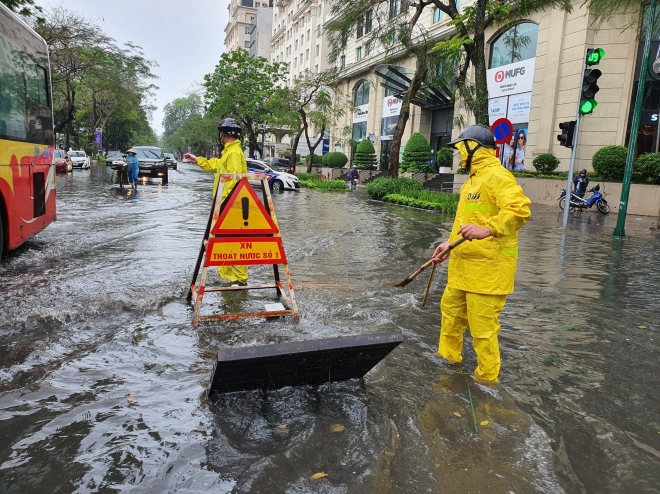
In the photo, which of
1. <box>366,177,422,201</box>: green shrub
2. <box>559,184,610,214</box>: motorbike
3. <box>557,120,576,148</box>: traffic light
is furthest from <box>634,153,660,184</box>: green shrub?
<box>366,177,422,201</box>: green shrub

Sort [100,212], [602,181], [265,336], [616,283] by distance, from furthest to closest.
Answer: [602,181]
[100,212]
[616,283]
[265,336]

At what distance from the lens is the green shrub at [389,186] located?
71.2 feet

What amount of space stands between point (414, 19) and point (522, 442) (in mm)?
20023

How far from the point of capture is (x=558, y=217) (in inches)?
661

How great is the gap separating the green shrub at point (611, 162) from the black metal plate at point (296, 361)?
1871 cm

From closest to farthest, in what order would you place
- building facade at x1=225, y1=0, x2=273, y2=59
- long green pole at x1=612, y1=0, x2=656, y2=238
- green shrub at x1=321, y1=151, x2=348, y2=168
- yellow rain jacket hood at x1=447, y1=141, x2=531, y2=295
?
yellow rain jacket hood at x1=447, y1=141, x2=531, y2=295, long green pole at x1=612, y1=0, x2=656, y2=238, green shrub at x1=321, y1=151, x2=348, y2=168, building facade at x1=225, y1=0, x2=273, y2=59

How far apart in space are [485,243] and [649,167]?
56.7 ft

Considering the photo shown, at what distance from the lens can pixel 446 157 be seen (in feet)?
97.5

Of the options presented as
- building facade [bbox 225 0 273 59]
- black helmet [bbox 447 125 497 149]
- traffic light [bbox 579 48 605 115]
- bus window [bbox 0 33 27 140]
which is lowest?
black helmet [bbox 447 125 497 149]

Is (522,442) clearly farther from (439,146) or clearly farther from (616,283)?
(439,146)

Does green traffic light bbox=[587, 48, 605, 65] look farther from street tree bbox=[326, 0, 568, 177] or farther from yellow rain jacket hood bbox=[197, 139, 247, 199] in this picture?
yellow rain jacket hood bbox=[197, 139, 247, 199]

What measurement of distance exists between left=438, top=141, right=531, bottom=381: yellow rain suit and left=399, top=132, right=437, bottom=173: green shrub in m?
27.5

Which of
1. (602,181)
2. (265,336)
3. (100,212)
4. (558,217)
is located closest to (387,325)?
(265,336)

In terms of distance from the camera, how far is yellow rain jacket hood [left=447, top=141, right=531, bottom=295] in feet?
10.9
